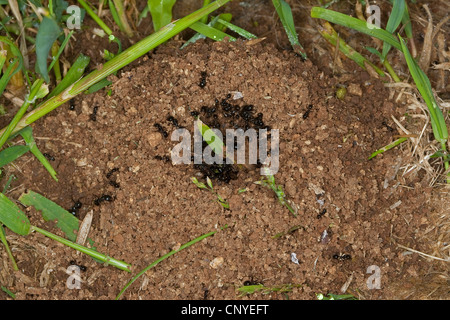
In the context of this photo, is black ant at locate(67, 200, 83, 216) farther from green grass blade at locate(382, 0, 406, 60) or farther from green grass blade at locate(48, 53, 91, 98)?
green grass blade at locate(382, 0, 406, 60)

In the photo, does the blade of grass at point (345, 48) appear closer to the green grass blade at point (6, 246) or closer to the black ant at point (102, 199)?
the black ant at point (102, 199)

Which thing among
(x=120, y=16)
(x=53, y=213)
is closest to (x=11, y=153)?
(x=53, y=213)

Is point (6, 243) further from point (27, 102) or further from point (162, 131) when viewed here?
point (162, 131)

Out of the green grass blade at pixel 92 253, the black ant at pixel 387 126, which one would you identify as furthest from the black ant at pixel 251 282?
the black ant at pixel 387 126

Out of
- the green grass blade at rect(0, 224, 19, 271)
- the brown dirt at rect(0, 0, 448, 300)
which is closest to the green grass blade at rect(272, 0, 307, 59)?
the brown dirt at rect(0, 0, 448, 300)

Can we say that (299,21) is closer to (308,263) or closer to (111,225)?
(308,263)

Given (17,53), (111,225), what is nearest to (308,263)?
(111,225)
